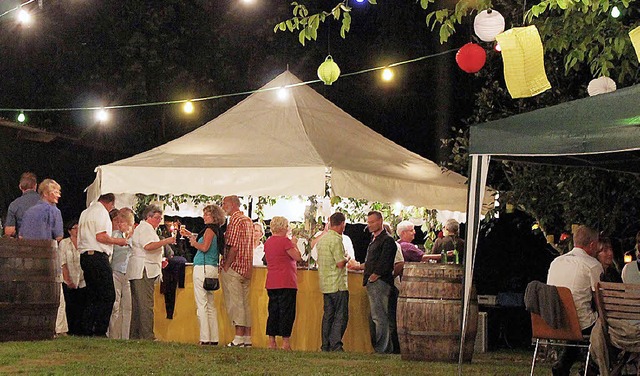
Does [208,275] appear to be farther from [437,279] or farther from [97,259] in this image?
[437,279]

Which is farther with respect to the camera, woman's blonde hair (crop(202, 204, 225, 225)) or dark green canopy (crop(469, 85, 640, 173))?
woman's blonde hair (crop(202, 204, 225, 225))

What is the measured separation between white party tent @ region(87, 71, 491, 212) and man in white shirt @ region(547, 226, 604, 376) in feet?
9.95

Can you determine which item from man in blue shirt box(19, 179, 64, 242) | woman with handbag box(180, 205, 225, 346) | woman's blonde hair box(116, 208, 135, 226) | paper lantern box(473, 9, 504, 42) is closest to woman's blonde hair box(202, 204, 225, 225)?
woman with handbag box(180, 205, 225, 346)

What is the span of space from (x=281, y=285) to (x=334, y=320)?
64cm

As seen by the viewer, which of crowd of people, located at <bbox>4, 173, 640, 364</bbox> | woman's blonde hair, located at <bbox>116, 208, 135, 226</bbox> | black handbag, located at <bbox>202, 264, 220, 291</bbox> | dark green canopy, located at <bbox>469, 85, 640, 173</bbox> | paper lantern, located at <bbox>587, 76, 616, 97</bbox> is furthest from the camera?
woman's blonde hair, located at <bbox>116, 208, 135, 226</bbox>

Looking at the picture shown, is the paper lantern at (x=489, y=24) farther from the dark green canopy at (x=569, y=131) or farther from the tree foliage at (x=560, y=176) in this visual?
the tree foliage at (x=560, y=176)

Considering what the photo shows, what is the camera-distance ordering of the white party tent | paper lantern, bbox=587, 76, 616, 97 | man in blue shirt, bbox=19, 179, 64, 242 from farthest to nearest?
the white party tent < man in blue shirt, bbox=19, 179, 64, 242 < paper lantern, bbox=587, 76, 616, 97

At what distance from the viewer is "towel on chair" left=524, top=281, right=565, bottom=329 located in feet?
24.3

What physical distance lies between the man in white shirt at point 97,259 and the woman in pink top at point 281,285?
149cm

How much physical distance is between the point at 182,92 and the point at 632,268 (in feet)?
37.4

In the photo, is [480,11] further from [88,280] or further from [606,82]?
[88,280]

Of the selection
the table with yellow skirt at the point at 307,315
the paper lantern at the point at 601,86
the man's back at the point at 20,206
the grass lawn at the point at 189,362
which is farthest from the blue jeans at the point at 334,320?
the paper lantern at the point at 601,86

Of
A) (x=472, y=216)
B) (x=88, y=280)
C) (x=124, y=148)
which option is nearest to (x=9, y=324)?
(x=88, y=280)

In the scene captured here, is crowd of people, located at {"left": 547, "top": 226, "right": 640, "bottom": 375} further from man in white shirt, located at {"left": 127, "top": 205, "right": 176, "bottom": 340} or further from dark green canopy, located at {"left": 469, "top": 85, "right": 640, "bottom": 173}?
man in white shirt, located at {"left": 127, "top": 205, "right": 176, "bottom": 340}
